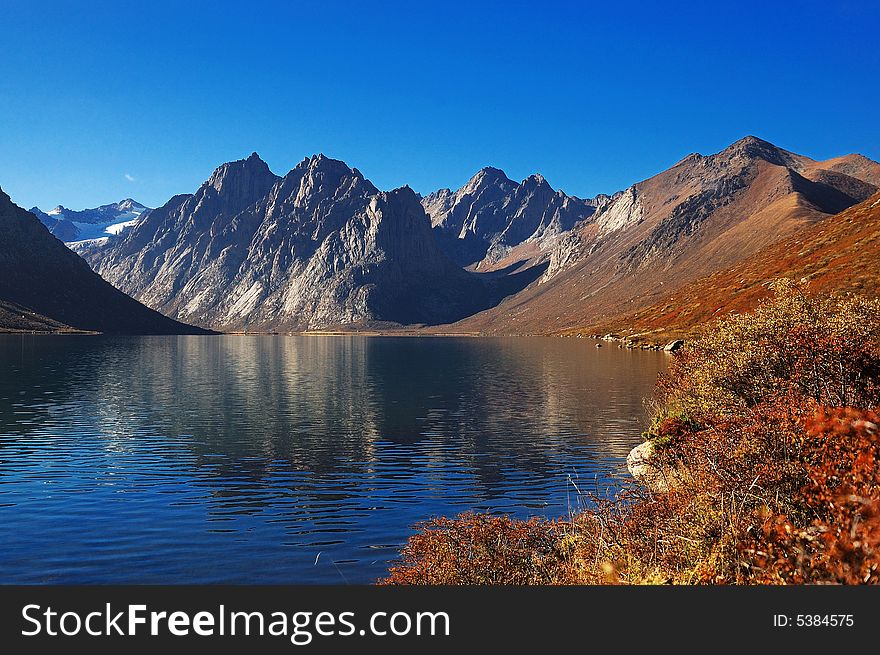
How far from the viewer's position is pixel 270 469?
41.2m

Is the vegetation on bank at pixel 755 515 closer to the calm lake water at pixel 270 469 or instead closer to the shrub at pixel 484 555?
the shrub at pixel 484 555

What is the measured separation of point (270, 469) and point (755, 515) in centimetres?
3220

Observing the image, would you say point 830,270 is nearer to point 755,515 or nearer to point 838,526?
point 755,515

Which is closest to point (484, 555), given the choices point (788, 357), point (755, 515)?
point (755, 515)

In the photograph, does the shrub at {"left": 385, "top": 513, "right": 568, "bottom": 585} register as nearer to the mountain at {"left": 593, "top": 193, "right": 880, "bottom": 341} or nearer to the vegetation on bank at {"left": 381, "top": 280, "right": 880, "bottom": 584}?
the vegetation on bank at {"left": 381, "top": 280, "right": 880, "bottom": 584}

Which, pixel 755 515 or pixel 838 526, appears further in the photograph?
pixel 755 515

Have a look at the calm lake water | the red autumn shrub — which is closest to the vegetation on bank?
the red autumn shrub

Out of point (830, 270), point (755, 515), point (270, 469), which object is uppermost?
point (830, 270)

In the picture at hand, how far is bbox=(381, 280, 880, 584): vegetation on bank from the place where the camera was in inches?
440

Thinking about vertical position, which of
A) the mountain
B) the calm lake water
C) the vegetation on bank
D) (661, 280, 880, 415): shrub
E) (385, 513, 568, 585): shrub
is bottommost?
the calm lake water

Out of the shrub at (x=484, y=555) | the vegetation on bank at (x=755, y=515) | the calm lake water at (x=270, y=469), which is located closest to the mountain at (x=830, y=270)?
the calm lake water at (x=270, y=469)

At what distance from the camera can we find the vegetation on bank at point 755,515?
1117cm

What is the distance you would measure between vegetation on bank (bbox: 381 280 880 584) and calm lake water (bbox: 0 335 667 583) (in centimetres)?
505

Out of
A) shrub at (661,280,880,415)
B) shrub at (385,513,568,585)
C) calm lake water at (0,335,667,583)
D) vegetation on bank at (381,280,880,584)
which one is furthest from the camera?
calm lake water at (0,335,667,583)
